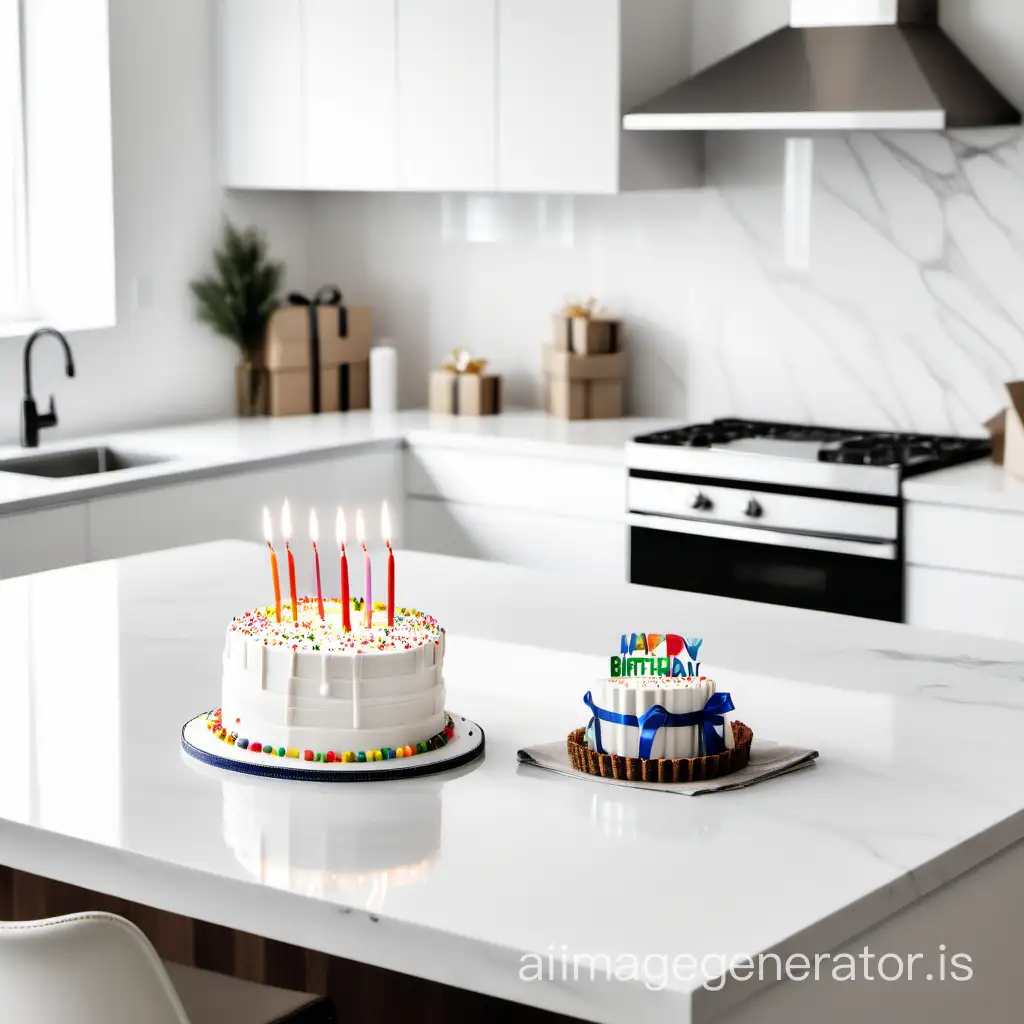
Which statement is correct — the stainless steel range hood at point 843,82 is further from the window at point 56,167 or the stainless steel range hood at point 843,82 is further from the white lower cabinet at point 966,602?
the window at point 56,167

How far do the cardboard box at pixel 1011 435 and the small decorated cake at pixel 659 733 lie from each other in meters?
2.25

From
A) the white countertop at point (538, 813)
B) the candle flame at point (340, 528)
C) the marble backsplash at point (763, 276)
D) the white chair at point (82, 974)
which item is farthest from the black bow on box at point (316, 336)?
the white chair at point (82, 974)

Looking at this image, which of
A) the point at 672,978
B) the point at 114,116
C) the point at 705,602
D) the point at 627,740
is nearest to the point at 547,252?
the point at 114,116

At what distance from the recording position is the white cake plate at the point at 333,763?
171 cm

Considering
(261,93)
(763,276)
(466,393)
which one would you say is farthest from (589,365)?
(261,93)

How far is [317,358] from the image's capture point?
4.98 meters

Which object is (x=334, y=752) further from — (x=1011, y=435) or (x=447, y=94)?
(x=447, y=94)

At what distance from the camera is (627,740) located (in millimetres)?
1701

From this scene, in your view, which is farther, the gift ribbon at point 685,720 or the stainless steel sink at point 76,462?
the stainless steel sink at point 76,462

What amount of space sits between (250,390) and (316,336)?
26 centimetres

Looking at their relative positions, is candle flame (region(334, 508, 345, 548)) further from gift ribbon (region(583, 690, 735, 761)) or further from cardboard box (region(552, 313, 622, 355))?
cardboard box (region(552, 313, 622, 355))

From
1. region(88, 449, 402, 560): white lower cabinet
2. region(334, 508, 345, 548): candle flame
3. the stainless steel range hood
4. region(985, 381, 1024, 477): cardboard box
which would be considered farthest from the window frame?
region(334, 508, 345, 548): candle flame

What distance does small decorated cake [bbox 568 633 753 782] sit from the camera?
66.2 inches

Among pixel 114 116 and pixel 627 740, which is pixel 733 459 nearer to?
pixel 114 116
